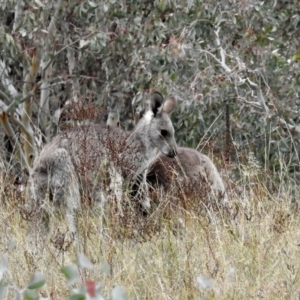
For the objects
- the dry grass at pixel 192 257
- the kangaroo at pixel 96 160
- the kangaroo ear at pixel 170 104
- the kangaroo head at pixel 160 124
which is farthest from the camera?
the kangaroo ear at pixel 170 104

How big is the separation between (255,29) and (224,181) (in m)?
2.79

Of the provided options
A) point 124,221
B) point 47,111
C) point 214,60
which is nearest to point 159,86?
point 214,60

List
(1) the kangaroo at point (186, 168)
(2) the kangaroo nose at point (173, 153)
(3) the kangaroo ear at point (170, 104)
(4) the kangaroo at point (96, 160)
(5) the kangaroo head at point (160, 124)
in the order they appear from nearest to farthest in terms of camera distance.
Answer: (4) the kangaroo at point (96, 160) → (1) the kangaroo at point (186, 168) → (2) the kangaroo nose at point (173, 153) → (5) the kangaroo head at point (160, 124) → (3) the kangaroo ear at point (170, 104)

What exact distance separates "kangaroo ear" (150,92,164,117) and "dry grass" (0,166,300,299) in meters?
2.55

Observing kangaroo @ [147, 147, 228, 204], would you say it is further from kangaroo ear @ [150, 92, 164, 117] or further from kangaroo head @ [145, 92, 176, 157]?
kangaroo ear @ [150, 92, 164, 117]

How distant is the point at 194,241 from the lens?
5402 millimetres

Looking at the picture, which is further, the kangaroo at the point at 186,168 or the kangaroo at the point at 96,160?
the kangaroo at the point at 186,168

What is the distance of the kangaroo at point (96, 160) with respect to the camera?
6.31 meters

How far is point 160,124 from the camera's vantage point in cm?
911

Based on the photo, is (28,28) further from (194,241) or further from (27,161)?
(194,241)

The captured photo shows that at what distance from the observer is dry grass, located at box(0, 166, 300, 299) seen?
4.71 meters

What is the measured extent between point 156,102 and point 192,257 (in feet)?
12.8

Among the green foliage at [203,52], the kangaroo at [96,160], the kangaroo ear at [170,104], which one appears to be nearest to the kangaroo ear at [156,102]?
the kangaroo at [96,160]

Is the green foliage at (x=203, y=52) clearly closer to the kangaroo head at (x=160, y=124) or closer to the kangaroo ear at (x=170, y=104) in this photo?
the kangaroo ear at (x=170, y=104)
